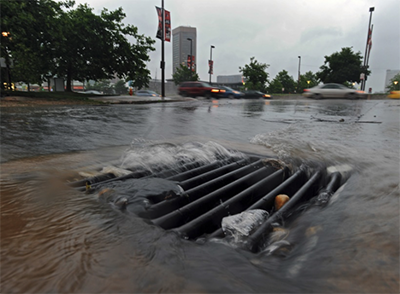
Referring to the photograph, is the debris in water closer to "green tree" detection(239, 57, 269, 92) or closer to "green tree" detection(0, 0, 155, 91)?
"green tree" detection(0, 0, 155, 91)

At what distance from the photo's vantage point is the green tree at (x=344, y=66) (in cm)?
4650

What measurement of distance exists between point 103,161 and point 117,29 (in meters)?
23.3

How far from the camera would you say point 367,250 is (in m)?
1.34

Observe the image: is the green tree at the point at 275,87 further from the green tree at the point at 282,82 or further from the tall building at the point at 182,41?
the tall building at the point at 182,41

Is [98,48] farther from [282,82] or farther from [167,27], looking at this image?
[282,82]

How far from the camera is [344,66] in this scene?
4738 centimetres

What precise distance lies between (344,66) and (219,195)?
177 feet

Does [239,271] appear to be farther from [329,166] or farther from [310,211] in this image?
[329,166]

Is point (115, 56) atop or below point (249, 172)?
atop

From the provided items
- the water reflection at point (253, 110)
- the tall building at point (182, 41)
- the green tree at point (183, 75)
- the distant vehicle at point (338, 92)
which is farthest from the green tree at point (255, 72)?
the tall building at point (182, 41)

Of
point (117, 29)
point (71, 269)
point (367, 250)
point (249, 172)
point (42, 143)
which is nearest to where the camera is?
point (71, 269)

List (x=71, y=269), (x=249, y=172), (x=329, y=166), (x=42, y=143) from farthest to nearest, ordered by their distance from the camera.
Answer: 1. (x=42, y=143)
2. (x=329, y=166)
3. (x=249, y=172)
4. (x=71, y=269)

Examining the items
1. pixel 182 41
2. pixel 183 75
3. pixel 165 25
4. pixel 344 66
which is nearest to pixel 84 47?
pixel 165 25

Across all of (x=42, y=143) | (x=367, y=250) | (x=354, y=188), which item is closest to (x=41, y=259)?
(x=367, y=250)
